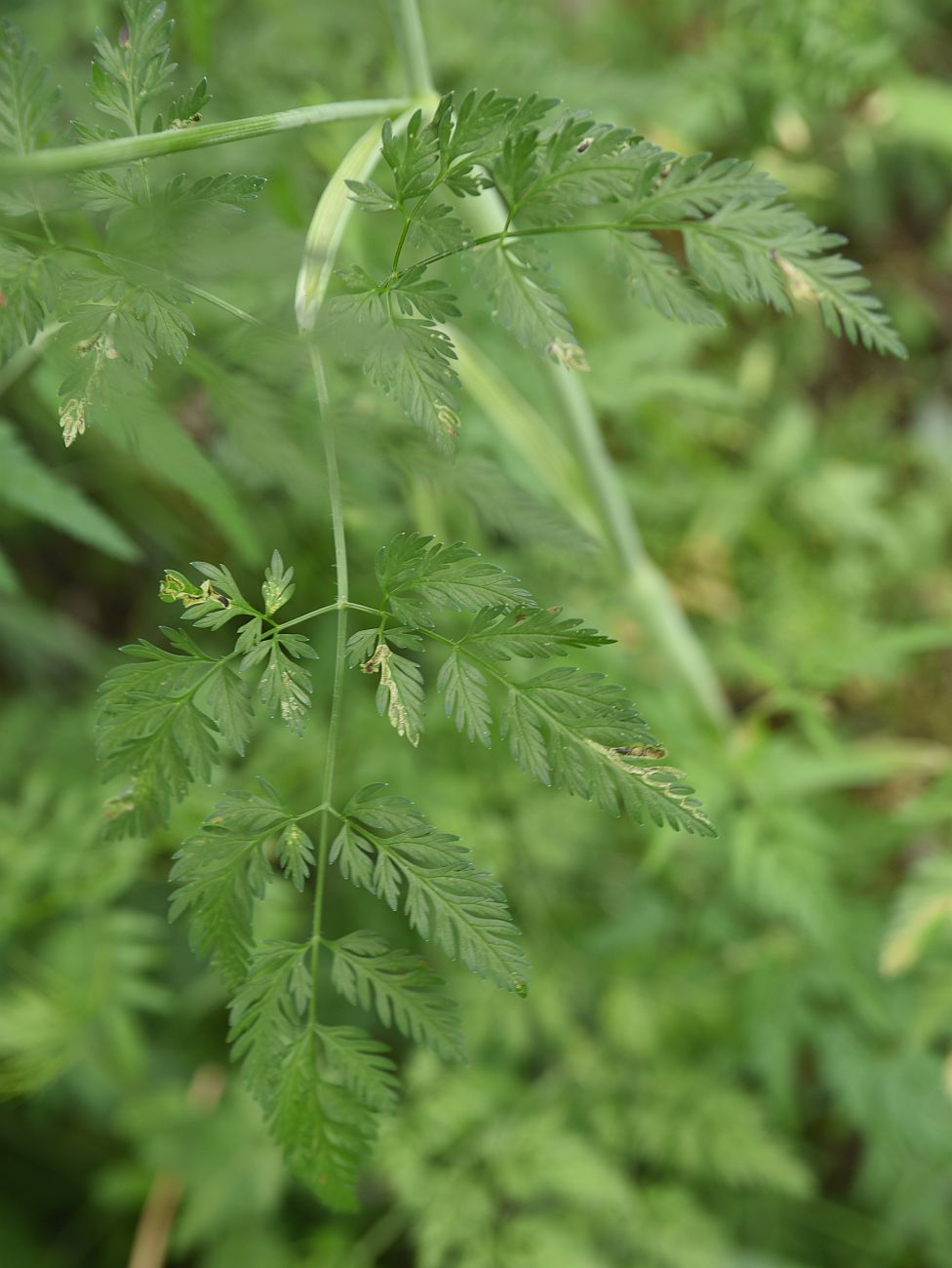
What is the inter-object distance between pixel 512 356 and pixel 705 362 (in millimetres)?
997

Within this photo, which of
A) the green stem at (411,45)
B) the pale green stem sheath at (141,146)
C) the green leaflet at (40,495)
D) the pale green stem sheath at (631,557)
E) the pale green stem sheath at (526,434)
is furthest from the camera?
the pale green stem sheath at (526,434)

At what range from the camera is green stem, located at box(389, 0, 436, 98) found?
3.04 ft

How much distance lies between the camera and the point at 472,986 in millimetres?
1729

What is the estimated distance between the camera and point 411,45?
0.94 metres

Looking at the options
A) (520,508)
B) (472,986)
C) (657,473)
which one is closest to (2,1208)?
(472,986)

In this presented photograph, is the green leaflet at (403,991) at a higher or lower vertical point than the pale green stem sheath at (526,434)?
lower

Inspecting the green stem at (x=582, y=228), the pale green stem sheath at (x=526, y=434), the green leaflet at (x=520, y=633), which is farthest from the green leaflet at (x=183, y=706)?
the pale green stem sheath at (x=526, y=434)

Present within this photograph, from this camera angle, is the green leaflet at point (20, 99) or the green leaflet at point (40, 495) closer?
the green leaflet at point (20, 99)

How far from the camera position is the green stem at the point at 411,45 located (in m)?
0.93

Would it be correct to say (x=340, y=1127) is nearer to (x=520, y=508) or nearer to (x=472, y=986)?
(x=520, y=508)

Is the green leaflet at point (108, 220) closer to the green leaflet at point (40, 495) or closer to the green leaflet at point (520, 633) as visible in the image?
the green leaflet at point (520, 633)

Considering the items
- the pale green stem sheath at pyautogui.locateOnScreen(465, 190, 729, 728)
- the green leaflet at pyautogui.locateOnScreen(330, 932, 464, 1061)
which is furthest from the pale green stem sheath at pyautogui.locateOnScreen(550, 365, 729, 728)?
the green leaflet at pyautogui.locateOnScreen(330, 932, 464, 1061)

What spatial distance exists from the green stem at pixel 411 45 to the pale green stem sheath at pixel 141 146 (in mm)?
217

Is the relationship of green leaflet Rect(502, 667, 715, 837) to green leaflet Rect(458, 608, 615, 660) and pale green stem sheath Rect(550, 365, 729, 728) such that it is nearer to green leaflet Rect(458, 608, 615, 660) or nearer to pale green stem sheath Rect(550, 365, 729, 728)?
green leaflet Rect(458, 608, 615, 660)
